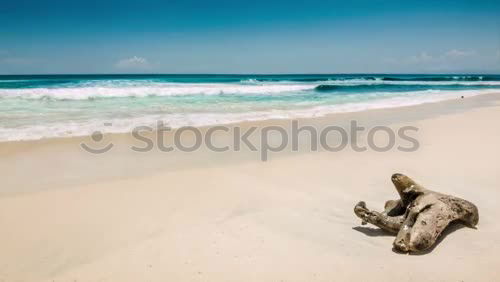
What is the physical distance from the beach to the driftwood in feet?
0.32

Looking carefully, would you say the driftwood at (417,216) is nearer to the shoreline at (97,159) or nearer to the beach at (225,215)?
the beach at (225,215)

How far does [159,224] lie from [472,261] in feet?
8.23

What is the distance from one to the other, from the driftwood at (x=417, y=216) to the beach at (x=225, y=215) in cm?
10

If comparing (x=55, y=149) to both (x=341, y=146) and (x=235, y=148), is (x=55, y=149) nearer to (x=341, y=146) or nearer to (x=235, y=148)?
(x=235, y=148)

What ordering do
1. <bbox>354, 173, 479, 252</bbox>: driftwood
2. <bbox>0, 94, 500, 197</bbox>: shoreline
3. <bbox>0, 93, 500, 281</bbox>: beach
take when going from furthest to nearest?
<bbox>0, 94, 500, 197</bbox>: shoreline → <bbox>354, 173, 479, 252</bbox>: driftwood → <bbox>0, 93, 500, 281</bbox>: beach

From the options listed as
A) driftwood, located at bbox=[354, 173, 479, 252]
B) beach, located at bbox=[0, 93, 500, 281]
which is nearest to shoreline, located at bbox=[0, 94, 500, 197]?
beach, located at bbox=[0, 93, 500, 281]

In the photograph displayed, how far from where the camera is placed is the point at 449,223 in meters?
3.09

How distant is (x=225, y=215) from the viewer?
3.53 metres

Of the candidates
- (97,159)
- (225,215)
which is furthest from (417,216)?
(97,159)

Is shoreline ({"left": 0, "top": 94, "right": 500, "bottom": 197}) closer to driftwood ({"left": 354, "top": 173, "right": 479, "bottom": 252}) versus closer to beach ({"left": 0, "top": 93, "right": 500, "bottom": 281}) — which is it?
beach ({"left": 0, "top": 93, "right": 500, "bottom": 281})

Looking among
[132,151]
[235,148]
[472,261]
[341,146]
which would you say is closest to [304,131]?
[341,146]

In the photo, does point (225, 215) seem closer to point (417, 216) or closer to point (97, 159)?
point (417, 216)

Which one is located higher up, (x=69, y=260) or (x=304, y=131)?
(x=304, y=131)

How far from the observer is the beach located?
2631 mm
